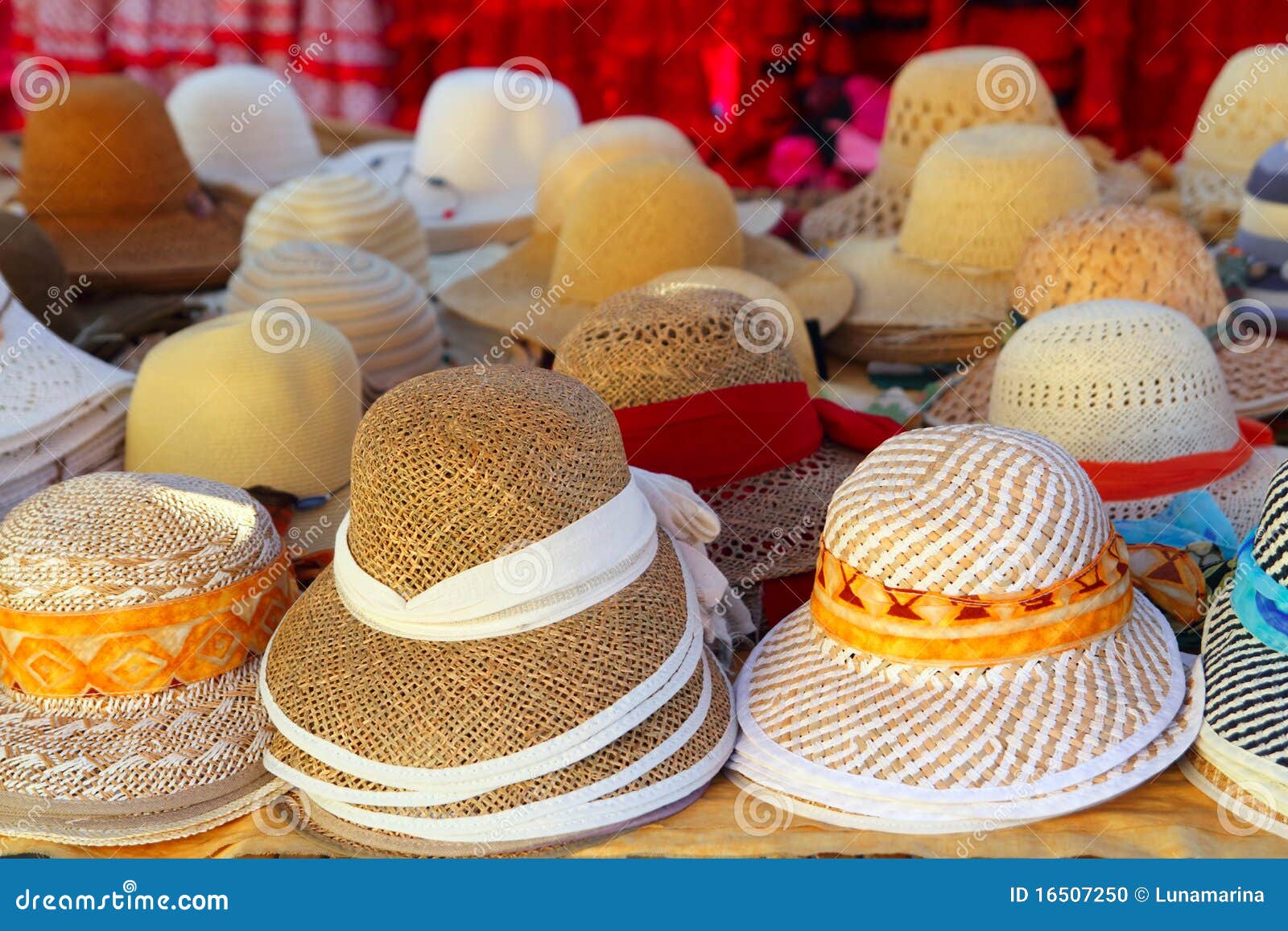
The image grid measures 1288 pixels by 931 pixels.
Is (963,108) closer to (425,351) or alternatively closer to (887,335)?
(887,335)

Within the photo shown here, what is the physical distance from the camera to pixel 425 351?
3.11 meters

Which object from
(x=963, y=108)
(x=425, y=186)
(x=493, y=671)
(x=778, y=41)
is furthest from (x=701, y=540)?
(x=778, y=41)

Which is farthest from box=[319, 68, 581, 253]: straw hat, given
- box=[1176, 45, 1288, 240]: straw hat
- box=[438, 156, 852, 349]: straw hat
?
box=[1176, 45, 1288, 240]: straw hat

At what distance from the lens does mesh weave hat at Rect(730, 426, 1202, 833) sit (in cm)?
155

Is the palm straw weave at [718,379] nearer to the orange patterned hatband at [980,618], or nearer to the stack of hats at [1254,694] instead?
the orange patterned hatband at [980,618]

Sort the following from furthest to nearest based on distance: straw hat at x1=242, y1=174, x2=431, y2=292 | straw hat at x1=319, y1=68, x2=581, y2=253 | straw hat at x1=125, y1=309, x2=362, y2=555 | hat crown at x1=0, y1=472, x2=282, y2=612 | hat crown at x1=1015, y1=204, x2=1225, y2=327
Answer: straw hat at x1=319, y1=68, x2=581, y2=253 < straw hat at x1=242, y1=174, x2=431, y2=292 < hat crown at x1=1015, y1=204, x2=1225, y2=327 < straw hat at x1=125, y1=309, x2=362, y2=555 < hat crown at x1=0, y1=472, x2=282, y2=612

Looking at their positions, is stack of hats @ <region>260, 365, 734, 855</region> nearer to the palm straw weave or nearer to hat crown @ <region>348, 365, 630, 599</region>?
hat crown @ <region>348, 365, 630, 599</region>

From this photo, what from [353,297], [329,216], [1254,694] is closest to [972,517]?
[1254,694]

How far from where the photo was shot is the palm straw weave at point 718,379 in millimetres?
2016

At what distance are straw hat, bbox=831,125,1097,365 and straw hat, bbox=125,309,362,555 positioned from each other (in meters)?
1.32

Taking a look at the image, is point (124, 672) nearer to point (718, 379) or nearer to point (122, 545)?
point (122, 545)

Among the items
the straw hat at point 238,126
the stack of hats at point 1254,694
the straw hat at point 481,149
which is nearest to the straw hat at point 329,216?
the straw hat at point 481,149

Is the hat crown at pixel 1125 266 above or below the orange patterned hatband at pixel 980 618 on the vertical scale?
above

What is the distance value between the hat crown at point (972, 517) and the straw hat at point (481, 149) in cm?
269
